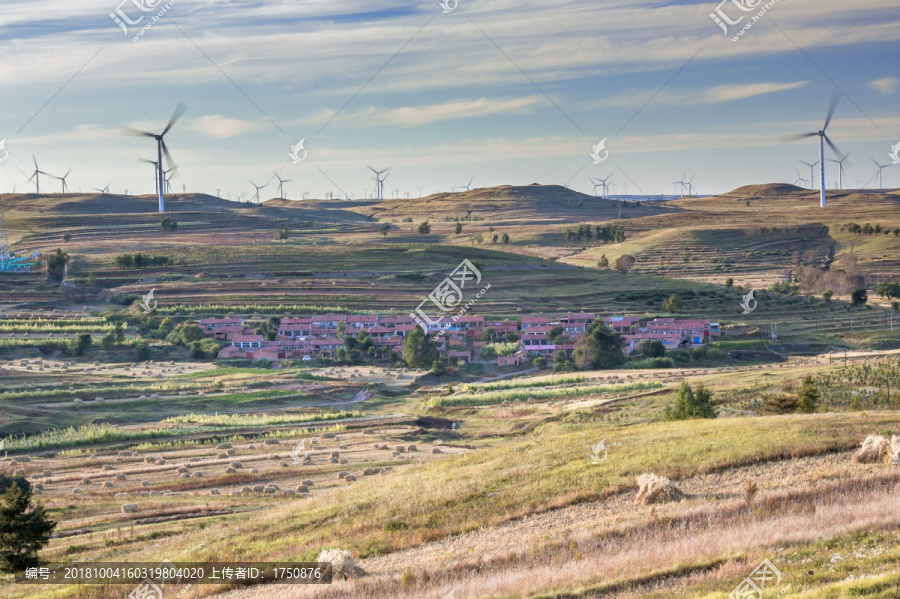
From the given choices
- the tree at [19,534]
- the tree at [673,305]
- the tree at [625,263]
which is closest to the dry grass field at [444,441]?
the tree at [19,534]

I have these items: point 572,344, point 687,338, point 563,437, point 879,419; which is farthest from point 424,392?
point 879,419

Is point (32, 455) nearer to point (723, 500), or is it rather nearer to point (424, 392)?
point (424, 392)

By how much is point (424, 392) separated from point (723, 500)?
149 feet

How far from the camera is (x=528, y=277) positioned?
112 m

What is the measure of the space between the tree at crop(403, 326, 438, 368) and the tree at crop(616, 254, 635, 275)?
201ft

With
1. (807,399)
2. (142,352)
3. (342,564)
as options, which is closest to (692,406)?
(807,399)

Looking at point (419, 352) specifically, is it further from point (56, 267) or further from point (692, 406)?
point (56, 267)

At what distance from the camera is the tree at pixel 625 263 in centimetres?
13130

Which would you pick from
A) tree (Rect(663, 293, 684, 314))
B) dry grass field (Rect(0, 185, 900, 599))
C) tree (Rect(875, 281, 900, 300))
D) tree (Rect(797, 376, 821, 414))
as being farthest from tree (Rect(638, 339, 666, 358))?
tree (Rect(875, 281, 900, 300))

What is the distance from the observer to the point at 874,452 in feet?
70.9

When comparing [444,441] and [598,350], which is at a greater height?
[598,350]

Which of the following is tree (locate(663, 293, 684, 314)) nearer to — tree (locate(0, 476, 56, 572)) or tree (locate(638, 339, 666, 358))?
tree (locate(638, 339, 666, 358))

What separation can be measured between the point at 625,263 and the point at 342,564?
122m

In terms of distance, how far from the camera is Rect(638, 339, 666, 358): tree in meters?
74.9
